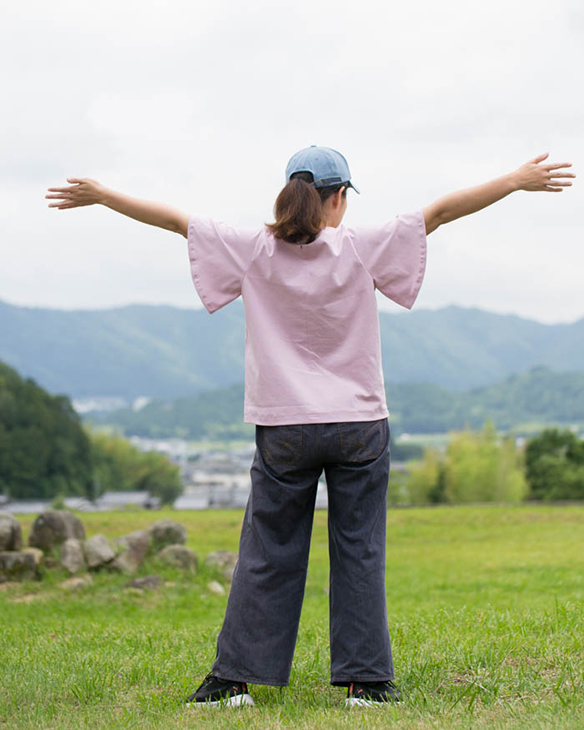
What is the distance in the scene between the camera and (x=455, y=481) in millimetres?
44656

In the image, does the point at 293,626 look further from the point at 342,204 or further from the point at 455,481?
the point at 455,481

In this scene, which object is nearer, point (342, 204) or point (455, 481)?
point (342, 204)

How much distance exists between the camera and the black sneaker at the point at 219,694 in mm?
3432

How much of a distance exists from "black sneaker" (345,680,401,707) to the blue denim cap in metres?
1.94

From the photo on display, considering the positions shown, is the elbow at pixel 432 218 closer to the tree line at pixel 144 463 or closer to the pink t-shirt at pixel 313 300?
the pink t-shirt at pixel 313 300

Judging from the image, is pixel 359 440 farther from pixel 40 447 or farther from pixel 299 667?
pixel 40 447

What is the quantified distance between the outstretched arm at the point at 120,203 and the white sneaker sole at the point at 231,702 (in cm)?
180

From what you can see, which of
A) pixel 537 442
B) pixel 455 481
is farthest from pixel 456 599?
pixel 455 481

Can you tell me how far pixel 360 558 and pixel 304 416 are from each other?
0.59 metres

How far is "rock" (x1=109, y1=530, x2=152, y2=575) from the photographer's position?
11.5 metres

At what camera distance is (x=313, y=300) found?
11.5ft

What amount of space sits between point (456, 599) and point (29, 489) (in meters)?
51.7

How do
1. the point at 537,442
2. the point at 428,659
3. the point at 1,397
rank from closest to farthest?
the point at 428,659 < the point at 537,442 < the point at 1,397

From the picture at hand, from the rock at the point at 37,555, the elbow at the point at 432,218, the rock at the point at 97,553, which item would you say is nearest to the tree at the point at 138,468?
the rock at the point at 37,555
